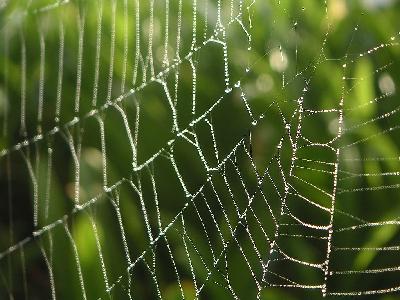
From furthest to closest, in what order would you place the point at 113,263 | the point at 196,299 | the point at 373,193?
the point at 373,193 → the point at 113,263 → the point at 196,299

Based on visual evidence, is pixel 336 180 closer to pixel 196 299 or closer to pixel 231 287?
pixel 231 287

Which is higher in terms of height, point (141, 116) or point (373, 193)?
point (141, 116)

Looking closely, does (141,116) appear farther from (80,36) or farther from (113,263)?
(113,263)

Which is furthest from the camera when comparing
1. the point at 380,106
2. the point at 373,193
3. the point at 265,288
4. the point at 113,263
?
the point at 380,106

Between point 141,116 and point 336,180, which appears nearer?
point 336,180

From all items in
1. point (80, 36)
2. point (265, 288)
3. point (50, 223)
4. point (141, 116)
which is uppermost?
point (80, 36)

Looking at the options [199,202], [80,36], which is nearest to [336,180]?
[199,202]
